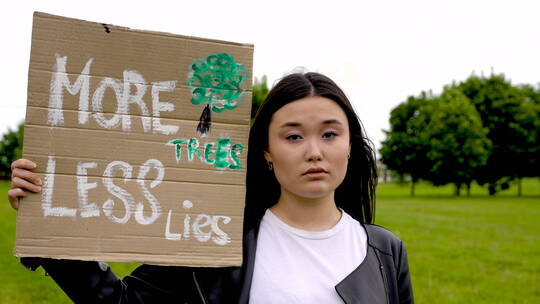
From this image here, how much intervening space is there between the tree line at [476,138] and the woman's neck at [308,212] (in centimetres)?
3475

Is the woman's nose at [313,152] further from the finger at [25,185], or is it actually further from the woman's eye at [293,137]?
the finger at [25,185]

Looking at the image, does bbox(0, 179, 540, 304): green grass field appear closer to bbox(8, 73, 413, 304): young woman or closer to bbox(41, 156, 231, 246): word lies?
bbox(8, 73, 413, 304): young woman

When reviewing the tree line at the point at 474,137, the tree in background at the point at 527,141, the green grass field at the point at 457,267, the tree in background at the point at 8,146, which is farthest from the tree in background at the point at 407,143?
the tree in background at the point at 8,146

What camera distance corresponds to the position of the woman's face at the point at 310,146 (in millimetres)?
1863

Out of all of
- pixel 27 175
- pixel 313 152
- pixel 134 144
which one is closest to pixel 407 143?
pixel 313 152

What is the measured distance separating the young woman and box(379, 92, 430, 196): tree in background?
36725 millimetres

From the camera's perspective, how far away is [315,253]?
1908 millimetres

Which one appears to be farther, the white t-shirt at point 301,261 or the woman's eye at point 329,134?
the woman's eye at point 329,134

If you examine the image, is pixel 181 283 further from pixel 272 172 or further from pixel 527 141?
pixel 527 141

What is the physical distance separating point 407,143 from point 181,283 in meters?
39.2

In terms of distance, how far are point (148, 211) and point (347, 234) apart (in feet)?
2.67

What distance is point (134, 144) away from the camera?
1.75 m

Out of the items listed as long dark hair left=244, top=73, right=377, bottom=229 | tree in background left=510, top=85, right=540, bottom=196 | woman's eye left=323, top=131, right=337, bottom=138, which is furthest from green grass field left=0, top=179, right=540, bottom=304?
tree in background left=510, top=85, right=540, bottom=196

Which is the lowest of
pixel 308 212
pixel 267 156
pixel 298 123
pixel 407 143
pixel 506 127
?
pixel 308 212
